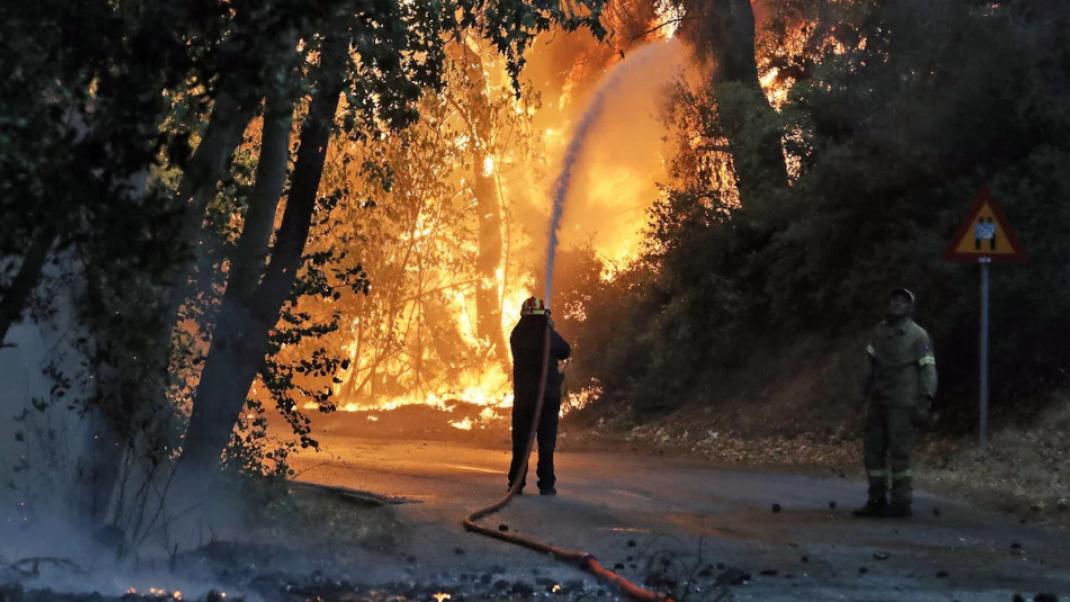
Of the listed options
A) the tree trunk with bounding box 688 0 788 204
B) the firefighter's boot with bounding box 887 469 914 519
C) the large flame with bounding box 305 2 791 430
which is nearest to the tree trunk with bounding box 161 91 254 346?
the firefighter's boot with bounding box 887 469 914 519

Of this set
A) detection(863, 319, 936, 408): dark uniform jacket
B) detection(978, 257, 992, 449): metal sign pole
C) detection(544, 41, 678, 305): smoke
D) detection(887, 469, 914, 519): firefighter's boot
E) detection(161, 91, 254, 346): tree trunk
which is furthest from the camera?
detection(544, 41, 678, 305): smoke

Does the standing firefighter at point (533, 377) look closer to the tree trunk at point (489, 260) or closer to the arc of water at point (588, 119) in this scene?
the arc of water at point (588, 119)

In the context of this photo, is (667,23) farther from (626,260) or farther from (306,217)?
(306,217)

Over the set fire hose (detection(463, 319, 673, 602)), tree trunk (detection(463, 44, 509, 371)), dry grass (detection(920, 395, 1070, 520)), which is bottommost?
fire hose (detection(463, 319, 673, 602))

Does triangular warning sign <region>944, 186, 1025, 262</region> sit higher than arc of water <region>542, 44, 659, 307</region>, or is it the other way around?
arc of water <region>542, 44, 659, 307</region>

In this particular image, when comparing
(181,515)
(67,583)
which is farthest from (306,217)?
(67,583)

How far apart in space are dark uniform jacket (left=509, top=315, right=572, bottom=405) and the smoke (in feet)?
35.7

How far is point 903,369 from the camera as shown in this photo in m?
11.4

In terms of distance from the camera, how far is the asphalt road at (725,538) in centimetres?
812

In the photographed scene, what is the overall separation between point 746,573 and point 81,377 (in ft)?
13.5

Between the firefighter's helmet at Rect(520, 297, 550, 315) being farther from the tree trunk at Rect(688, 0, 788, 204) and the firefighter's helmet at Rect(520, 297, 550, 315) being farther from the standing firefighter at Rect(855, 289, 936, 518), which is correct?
the tree trunk at Rect(688, 0, 788, 204)

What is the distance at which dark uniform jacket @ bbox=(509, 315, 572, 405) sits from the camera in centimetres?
1252

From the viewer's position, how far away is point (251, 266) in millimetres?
9969

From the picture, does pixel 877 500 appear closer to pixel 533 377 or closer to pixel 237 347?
pixel 533 377
